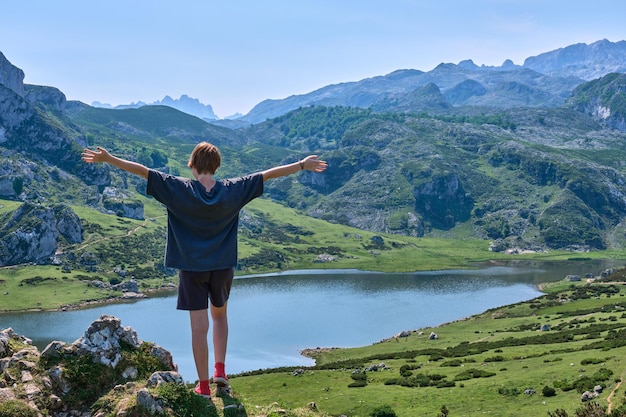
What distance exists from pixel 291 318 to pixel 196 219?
135431 mm

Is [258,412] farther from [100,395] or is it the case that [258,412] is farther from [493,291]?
[493,291]

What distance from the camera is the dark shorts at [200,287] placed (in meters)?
12.3

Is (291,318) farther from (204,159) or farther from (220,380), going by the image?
(204,159)

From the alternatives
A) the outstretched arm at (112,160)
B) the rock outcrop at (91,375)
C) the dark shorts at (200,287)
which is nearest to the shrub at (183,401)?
the rock outcrop at (91,375)

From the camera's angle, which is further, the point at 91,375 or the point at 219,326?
the point at 91,375

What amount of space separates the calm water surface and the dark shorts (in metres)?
78.4

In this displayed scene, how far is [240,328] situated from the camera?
13275 cm

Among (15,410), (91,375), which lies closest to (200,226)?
(91,375)

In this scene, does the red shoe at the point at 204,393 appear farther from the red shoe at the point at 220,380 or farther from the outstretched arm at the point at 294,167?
the outstretched arm at the point at 294,167

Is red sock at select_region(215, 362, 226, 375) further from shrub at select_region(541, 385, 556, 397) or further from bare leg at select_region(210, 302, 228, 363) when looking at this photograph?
shrub at select_region(541, 385, 556, 397)

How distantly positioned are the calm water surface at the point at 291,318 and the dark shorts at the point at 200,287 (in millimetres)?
78391

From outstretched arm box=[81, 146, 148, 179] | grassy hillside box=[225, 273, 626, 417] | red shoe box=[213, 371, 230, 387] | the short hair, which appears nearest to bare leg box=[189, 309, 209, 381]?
red shoe box=[213, 371, 230, 387]

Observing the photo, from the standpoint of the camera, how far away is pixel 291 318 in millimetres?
144625

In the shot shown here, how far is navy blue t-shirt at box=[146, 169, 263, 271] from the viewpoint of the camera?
472 inches
